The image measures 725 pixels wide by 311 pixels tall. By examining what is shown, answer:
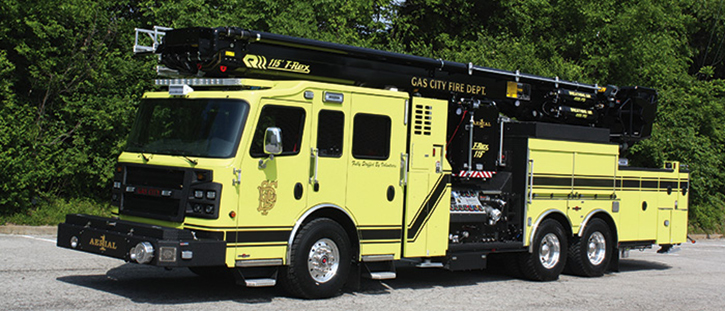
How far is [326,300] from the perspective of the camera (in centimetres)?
995

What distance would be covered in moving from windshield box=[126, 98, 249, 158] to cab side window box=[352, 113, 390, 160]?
5.60ft

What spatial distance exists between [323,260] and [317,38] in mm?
12090

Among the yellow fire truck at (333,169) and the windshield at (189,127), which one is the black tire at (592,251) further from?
the windshield at (189,127)

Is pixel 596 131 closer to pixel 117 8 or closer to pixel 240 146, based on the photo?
pixel 240 146

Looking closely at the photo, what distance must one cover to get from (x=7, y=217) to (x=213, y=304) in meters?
10.1

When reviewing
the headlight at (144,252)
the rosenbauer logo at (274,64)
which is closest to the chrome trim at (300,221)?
the headlight at (144,252)

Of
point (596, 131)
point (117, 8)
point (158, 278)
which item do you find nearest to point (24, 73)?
point (117, 8)

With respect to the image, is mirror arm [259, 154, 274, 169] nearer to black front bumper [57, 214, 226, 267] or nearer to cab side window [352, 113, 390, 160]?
black front bumper [57, 214, 226, 267]

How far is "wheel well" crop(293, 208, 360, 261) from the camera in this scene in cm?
1003

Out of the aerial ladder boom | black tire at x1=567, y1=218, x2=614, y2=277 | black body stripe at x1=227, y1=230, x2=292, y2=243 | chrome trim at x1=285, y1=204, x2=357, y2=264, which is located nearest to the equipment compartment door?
the aerial ladder boom

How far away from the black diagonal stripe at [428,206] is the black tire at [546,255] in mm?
2396

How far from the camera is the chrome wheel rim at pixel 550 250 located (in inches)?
522

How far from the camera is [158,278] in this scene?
11.1 meters

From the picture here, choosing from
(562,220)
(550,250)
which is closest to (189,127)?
(550,250)
